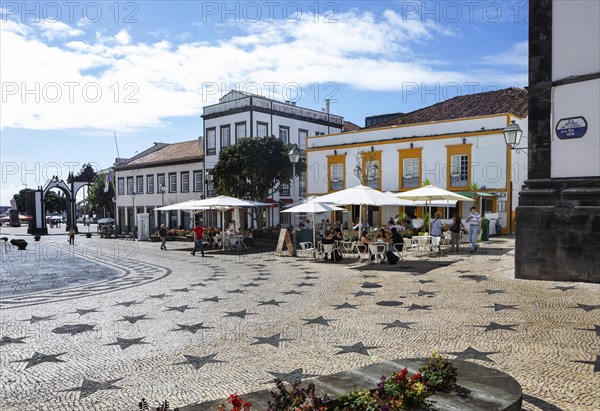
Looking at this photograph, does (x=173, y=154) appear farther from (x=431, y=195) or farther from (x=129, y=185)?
(x=431, y=195)

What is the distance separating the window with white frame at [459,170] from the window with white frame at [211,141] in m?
19.1

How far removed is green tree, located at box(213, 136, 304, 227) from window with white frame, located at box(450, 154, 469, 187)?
10.00m

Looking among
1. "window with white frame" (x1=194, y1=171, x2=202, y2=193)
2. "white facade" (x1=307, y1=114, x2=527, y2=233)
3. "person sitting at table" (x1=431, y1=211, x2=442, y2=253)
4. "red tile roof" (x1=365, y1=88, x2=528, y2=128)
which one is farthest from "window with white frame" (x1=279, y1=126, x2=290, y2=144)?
"person sitting at table" (x1=431, y1=211, x2=442, y2=253)

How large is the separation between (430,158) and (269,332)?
2454 centimetres

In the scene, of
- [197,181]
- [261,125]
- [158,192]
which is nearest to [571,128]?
[261,125]

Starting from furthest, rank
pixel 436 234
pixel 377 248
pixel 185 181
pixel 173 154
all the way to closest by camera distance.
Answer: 1. pixel 173 154
2. pixel 185 181
3. pixel 436 234
4. pixel 377 248

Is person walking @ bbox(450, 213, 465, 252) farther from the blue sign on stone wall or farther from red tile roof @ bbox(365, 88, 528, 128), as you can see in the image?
red tile roof @ bbox(365, 88, 528, 128)

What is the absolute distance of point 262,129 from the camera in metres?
36.0

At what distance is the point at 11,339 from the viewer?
20.5 feet

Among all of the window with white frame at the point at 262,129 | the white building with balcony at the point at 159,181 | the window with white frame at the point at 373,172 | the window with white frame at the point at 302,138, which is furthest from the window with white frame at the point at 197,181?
the window with white frame at the point at 373,172

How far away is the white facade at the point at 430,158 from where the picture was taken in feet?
86.0

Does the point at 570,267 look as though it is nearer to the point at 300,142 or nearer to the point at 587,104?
the point at 587,104

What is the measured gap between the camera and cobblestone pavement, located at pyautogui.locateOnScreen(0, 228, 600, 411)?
14.5 feet

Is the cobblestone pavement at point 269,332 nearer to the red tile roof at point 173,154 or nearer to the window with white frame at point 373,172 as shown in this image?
the window with white frame at point 373,172
